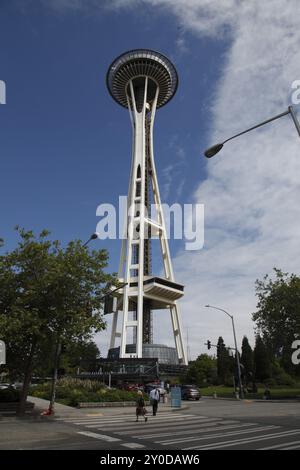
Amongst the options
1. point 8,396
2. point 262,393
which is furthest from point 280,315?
point 8,396

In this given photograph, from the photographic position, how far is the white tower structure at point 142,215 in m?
92.8

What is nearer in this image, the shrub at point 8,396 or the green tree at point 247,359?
the shrub at point 8,396

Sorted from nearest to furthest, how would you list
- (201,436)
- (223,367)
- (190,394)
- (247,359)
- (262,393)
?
(201,436)
(190,394)
(262,393)
(247,359)
(223,367)

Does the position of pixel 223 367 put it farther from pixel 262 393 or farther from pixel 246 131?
pixel 246 131

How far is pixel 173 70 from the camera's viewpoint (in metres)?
111

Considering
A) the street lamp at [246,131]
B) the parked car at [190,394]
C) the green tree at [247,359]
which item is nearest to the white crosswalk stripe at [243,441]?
the street lamp at [246,131]

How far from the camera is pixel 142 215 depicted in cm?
9450

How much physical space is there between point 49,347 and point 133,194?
7484 centimetres

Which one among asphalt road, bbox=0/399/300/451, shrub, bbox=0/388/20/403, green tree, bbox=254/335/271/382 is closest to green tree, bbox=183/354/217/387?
green tree, bbox=254/335/271/382

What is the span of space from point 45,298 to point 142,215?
7136cm

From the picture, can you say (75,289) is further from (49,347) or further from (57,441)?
(57,441)

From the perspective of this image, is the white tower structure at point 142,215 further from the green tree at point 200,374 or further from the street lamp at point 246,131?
the street lamp at point 246,131

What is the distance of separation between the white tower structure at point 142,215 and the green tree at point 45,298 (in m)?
61.8
